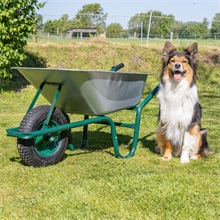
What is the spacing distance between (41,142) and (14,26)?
594cm

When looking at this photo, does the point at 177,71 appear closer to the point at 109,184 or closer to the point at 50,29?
the point at 109,184

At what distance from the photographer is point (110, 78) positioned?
3658 millimetres

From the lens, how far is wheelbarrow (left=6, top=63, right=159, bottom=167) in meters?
3.40

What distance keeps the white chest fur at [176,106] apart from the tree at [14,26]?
18.6 feet

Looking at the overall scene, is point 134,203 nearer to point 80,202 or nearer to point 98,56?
point 80,202

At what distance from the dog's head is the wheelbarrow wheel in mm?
1399

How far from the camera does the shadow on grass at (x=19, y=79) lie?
10641 millimetres

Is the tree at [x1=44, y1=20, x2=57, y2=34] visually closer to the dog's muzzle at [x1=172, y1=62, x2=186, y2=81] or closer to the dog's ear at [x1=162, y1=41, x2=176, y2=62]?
the dog's ear at [x1=162, y1=41, x2=176, y2=62]

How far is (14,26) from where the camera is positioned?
8.89 m

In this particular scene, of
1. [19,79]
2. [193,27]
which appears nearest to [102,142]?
[19,79]

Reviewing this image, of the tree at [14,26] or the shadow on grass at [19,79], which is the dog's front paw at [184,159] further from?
the shadow on grass at [19,79]

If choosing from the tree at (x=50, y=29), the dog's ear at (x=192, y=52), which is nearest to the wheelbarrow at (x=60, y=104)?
the dog's ear at (x=192, y=52)

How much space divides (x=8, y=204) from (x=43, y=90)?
1.50 m

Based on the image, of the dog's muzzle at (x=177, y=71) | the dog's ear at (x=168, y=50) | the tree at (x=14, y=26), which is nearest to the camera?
the dog's muzzle at (x=177, y=71)
